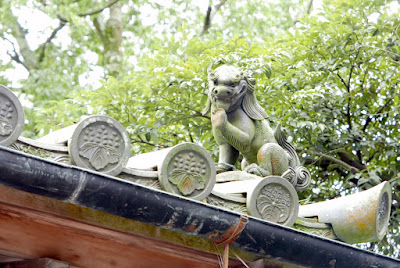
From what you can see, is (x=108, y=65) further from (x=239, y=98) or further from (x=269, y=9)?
(x=239, y=98)

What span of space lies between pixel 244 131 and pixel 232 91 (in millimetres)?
300

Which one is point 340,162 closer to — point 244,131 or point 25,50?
point 244,131

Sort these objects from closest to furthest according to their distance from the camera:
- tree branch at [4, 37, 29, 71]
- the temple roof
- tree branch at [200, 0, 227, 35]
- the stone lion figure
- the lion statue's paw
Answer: the temple roof → the stone lion figure → the lion statue's paw → tree branch at [200, 0, 227, 35] → tree branch at [4, 37, 29, 71]

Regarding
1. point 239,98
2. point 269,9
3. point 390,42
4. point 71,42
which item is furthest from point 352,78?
point 71,42

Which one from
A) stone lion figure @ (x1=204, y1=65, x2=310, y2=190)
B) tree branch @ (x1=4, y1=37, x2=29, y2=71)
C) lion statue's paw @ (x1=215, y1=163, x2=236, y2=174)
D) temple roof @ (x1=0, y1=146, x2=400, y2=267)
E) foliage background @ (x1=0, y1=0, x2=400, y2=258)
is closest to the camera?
temple roof @ (x1=0, y1=146, x2=400, y2=267)

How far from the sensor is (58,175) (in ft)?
11.2

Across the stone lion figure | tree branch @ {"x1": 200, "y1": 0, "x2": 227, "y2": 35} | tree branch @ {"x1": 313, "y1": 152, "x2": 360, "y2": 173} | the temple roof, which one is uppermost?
tree branch @ {"x1": 200, "y1": 0, "x2": 227, "y2": 35}

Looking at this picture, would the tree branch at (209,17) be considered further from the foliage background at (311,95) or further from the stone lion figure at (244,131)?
the stone lion figure at (244,131)

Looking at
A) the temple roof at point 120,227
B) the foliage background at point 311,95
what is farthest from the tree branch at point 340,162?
the temple roof at point 120,227

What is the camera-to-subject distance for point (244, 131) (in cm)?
537

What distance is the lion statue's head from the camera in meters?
5.27

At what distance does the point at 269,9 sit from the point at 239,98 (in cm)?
1239

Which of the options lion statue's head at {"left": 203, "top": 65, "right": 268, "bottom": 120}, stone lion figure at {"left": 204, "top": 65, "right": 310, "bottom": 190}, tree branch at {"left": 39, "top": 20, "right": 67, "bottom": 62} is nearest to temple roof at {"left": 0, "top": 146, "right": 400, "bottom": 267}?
stone lion figure at {"left": 204, "top": 65, "right": 310, "bottom": 190}

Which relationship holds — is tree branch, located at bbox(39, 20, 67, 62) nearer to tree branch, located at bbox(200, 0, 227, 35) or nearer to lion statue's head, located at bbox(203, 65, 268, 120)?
tree branch, located at bbox(200, 0, 227, 35)
